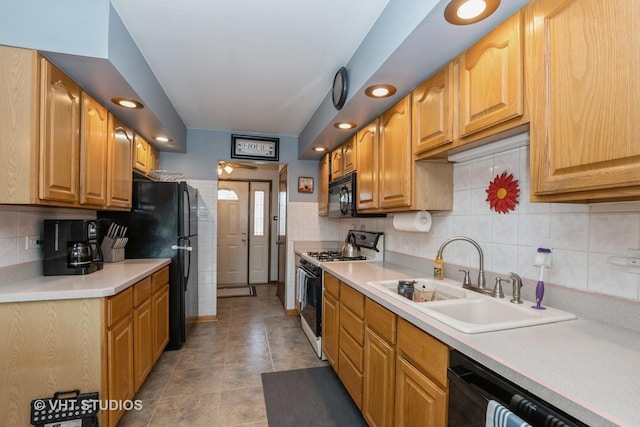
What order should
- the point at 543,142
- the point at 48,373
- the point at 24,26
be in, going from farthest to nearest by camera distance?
the point at 48,373, the point at 24,26, the point at 543,142

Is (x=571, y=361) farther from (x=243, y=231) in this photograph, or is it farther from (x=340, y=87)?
(x=243, y=231)

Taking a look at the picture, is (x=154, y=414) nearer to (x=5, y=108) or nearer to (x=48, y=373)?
(x=48, y=373)

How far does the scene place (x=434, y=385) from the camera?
3.92 ft

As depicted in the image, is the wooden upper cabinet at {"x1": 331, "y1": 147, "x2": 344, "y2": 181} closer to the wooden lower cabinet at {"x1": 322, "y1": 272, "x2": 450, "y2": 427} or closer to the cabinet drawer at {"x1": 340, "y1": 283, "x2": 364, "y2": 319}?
the wooden lower cabinet at {"x1": 322, "y1": 272, "x2": 450, "y2": 427}

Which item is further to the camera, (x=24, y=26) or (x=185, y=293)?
(x=185, y=293)

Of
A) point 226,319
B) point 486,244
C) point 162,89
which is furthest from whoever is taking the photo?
point 226,319

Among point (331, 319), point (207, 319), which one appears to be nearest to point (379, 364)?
point (331, 319)

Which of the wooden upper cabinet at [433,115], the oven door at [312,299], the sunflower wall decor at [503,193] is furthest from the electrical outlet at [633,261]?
the oven door at [312,299]

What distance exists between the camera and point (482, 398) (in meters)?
0.95

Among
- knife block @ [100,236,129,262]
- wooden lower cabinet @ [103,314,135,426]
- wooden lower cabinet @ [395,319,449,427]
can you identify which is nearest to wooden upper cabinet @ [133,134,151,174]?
knife block @ [100,236,129,262]

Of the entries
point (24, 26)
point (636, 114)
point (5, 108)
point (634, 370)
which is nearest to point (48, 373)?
point (5, 108)

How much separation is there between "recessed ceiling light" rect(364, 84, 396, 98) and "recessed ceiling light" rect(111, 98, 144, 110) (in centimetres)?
160

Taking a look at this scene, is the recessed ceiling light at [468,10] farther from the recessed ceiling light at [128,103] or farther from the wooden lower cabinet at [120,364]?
the wooden lower cabinet at [120,364]

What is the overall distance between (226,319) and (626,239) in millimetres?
3722
